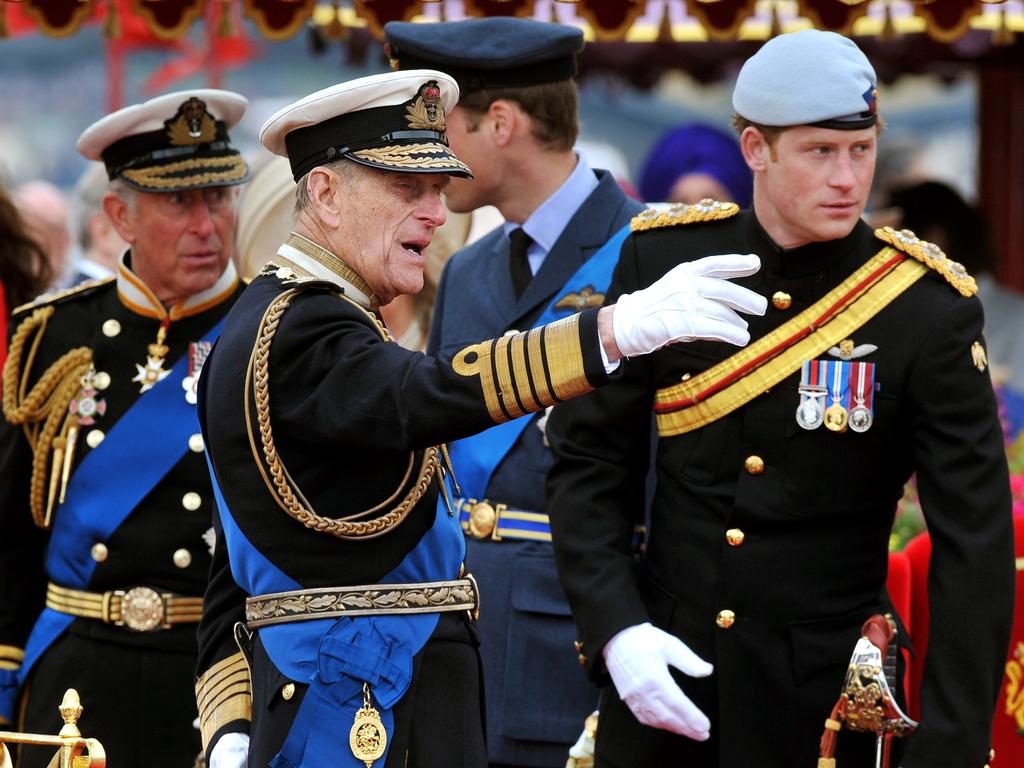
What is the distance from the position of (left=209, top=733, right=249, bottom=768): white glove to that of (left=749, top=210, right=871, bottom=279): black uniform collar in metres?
1.33

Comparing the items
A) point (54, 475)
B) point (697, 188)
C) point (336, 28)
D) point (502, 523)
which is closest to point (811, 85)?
point (502, 523)

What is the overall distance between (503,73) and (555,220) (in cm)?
37

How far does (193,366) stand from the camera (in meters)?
Answer: 4.35

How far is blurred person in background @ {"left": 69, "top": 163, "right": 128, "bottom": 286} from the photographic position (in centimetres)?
734

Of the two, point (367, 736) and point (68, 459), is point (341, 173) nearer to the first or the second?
point (367, 736)

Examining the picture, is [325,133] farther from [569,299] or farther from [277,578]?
[569,299]

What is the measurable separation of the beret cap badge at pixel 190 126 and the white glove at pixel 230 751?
5.57ft

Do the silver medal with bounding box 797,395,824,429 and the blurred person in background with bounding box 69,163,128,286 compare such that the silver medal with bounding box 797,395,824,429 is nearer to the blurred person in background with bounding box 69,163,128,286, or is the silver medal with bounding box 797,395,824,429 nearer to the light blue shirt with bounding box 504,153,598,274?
the light blue shirt with bounding box 504,153,598,274

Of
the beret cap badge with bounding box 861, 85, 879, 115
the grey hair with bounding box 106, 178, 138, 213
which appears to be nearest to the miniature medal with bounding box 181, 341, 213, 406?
the grey hair with bounding box 106, 178, 138, 213

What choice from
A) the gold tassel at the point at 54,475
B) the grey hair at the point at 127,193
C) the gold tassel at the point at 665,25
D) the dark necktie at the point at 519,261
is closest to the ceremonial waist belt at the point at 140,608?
the gold tassel at the point at 54,475

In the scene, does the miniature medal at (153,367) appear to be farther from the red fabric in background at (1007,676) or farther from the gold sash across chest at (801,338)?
the red fabric in background at (1007,676)

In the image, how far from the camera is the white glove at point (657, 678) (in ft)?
10.8

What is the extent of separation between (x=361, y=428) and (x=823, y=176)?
1.08 meters

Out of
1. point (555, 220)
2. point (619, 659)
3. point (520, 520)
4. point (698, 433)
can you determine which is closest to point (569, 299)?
point (555, 220)
